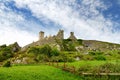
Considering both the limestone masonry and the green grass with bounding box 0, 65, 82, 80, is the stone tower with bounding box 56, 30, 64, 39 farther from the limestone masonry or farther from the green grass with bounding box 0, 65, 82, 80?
the green grass with bounding box 0, 65, 82, 80

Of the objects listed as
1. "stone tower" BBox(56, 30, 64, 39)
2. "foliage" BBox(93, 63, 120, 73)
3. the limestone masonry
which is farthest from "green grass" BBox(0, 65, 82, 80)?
"stone tower" BBox(56, 30, 64, 39)

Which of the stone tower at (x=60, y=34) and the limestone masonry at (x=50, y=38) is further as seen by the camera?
the stone tower at (x=60, y=34)

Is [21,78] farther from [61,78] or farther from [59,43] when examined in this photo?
[59,43]

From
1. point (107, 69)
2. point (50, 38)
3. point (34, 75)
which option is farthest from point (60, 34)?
point (34, 75)

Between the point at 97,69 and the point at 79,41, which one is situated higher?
the point at 79,41

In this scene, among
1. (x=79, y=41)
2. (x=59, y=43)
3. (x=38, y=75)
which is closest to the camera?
(x=38, y=75)

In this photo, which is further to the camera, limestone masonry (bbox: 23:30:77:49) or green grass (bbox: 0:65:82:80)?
limestone masonry (bbox: 23:30:77:49)

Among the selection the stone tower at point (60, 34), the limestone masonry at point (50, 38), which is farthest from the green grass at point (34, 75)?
the stone tower at point (60, 34)

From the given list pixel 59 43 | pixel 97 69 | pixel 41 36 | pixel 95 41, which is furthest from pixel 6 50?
pixel 97 69

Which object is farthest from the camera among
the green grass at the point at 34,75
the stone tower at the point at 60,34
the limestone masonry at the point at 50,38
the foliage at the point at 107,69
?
the stone tower at the point at 60,34

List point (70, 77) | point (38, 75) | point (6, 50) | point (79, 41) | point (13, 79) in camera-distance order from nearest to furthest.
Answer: point (13, 79) → point (38, 75) → point (70, 77) → point (6, 50) → point (79, 41)

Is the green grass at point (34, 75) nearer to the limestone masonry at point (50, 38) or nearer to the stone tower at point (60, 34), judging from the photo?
the limestone masonry at point (50, 38)

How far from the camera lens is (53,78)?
A: 3162 cm

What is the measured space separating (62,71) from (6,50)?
52.7 meters
